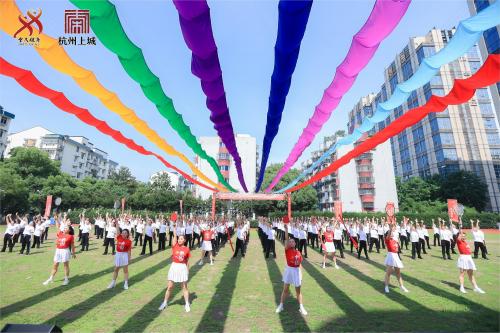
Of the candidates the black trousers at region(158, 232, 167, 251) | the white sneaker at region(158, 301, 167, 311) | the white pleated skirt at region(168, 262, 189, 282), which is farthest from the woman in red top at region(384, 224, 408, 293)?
the black trousers at region(158, 232, 167, 251)

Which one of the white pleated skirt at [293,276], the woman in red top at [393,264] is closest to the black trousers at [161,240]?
the white pleated skirt at [293,276]

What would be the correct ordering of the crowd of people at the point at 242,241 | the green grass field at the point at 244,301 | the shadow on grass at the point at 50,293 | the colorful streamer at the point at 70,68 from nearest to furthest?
1. the colorful streamer at the point at 70,68
2. the green grass field at the point at 244,301
3. the shadow on grass at the point at 50,293
4. the crowd of people at the point at 242,241

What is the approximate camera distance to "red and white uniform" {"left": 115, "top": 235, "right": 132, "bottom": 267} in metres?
8.07

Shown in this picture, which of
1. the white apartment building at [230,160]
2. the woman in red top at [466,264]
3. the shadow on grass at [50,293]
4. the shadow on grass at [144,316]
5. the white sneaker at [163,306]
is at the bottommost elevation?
the shadow on grass at [144,316]

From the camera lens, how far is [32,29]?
361cm

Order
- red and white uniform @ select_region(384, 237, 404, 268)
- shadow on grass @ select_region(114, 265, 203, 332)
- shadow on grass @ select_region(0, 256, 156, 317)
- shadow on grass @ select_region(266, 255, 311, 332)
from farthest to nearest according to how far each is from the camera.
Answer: red and white uniform @ select_region(384, 237, 404, 268) < shadow on grass @ select_region(0, 256, 156, 317) < shadow on grass @ select_region(266, 255, 311, 332) < shadow on grass @ select_region(114, 265, 203, 332)

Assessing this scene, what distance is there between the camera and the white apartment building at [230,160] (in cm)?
6450

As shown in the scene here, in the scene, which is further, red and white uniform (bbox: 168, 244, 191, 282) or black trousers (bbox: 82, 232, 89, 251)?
black trousers (bbox: 82, 232, 89, 251)

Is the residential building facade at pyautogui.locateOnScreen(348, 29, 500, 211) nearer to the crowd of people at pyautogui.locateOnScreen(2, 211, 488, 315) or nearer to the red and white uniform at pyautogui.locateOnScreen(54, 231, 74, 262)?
the crowd of people at pyautogui.locateOnScreen(2, 211, 488, 315)

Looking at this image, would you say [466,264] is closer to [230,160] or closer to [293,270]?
[293,270]

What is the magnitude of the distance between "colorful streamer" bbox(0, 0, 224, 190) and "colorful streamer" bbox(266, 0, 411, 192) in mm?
4572

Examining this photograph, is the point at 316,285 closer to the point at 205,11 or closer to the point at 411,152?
the point at 205,11

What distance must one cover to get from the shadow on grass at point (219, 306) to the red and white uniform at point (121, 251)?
317cm

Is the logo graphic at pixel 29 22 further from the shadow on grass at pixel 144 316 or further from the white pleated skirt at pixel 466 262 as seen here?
the white pleated skirt at pixel 466 262
